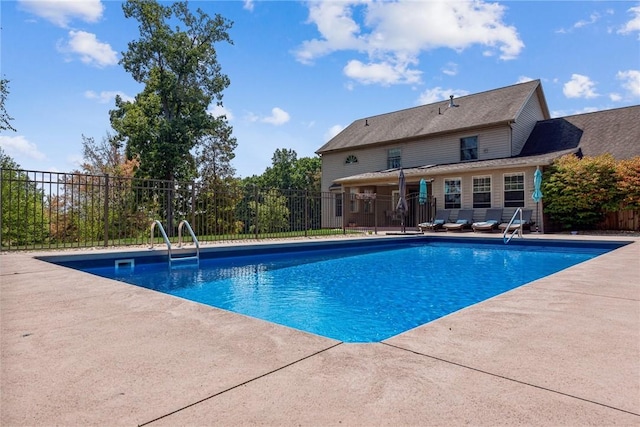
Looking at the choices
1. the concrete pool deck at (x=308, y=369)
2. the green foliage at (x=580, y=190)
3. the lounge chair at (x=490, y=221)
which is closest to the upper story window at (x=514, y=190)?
the lounge chair at (x=490, y=221)

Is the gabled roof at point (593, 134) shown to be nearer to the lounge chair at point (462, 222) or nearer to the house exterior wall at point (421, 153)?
the house exterior wall at point (421, 153)

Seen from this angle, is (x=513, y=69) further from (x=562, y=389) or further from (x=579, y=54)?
(x=562, y=389)

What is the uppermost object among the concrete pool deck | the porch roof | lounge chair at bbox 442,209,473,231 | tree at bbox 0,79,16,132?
tree at bbox 0,79,16,132

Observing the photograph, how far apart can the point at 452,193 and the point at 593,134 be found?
661 centimetres

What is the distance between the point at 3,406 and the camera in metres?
1.47

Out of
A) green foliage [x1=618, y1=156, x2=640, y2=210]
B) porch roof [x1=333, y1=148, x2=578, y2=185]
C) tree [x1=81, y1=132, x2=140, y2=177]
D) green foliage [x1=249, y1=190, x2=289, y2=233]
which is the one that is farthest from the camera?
tree [x1=81, y1=132, x2=140, y2=177]

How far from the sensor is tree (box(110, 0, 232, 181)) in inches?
691

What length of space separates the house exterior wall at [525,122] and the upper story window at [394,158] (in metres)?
5.76

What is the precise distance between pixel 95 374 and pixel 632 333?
125 inches

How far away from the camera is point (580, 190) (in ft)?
42.8

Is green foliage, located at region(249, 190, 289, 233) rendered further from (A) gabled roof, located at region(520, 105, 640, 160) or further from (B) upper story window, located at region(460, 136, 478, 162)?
(A) gabled roof, located at region(520, 105, 640, 160)

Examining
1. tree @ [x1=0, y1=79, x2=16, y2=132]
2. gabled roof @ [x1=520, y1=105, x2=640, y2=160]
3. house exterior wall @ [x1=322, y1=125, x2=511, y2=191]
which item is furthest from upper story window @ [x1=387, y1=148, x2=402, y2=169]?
tree @ [x1=0, y1=79, x2=16, y2=132]

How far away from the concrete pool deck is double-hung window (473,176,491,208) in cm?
1351

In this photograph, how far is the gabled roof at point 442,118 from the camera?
1725cm
